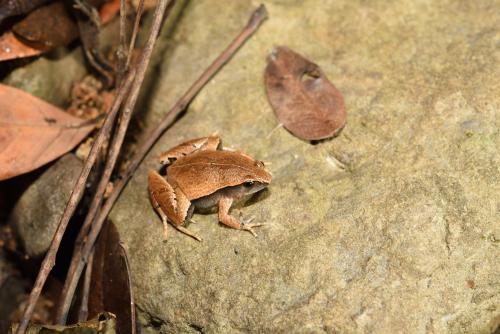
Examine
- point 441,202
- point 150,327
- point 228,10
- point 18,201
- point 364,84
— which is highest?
point 228,10

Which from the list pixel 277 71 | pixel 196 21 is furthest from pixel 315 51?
pixel 196 21

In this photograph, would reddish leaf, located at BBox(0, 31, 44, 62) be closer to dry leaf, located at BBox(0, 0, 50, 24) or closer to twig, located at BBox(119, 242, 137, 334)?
dry leaf, located at BBox(0, 0, 50, 24)

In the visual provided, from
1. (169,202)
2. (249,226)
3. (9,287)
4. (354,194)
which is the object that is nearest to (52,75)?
(169,202)

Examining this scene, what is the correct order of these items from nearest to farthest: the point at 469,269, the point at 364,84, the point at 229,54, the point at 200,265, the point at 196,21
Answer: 1. the point at 469,269
2. the point at 200,265
3. the point at 364,84
4. the point at 229,54
5. the point at 196,21

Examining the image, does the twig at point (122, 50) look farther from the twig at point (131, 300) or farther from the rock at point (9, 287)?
the rock at point (9, 287)

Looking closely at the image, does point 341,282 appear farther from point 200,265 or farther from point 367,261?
point 200,265

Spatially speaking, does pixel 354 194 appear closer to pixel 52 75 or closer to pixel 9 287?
pixel 52 75

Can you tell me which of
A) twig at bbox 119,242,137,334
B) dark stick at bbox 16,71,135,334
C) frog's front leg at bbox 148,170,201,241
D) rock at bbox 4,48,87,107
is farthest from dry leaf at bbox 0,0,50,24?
twig at bbox 119,242,137,334

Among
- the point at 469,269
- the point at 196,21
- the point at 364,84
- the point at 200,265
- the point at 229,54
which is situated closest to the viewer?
the point at 469,269
